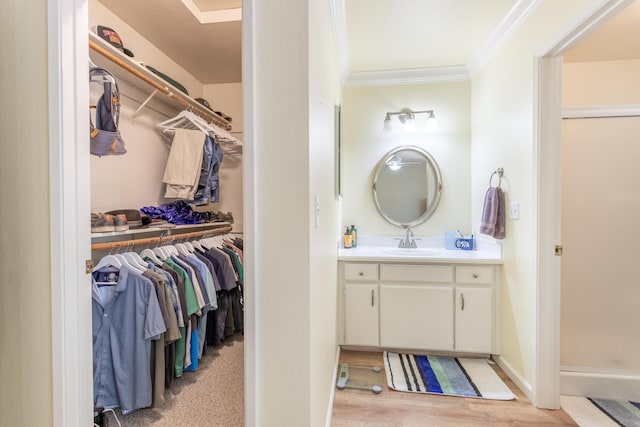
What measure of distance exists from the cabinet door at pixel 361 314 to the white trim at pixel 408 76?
193 cm

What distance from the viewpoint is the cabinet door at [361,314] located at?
90.0 inches

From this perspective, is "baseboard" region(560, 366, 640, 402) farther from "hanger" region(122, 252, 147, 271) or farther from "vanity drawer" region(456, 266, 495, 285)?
"hanger" region(122, 252, 147, 271)

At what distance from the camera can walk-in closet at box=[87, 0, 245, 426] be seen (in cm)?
153

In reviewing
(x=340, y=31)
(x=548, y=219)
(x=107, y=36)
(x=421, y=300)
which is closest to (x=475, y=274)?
(x=421, y=300)

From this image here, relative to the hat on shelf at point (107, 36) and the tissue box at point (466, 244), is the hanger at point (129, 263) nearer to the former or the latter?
the hat on shelf at point (107, 36)

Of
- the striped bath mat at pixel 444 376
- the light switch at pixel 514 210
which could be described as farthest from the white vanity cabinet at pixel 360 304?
the light switch at pixel 514 210

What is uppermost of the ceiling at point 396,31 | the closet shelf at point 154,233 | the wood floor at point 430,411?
the ceiling at point 396,31

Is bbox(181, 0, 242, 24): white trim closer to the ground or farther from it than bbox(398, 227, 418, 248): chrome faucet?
farther from it

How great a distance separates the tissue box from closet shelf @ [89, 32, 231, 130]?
2.57 metres

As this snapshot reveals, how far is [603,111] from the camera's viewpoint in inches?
73.6

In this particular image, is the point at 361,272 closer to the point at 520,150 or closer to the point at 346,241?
the point at 346,241

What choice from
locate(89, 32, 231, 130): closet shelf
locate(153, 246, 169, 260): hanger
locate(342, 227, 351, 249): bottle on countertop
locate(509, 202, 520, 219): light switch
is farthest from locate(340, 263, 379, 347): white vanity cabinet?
locate(89, 32, 231, 130): closet shelf

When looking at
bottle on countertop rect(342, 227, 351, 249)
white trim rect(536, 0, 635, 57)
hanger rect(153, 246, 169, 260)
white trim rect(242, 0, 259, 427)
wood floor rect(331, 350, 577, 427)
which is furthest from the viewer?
bottle on countertop rect(342, 227, 351, 249)

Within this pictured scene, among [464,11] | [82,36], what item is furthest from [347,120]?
[82,36]
